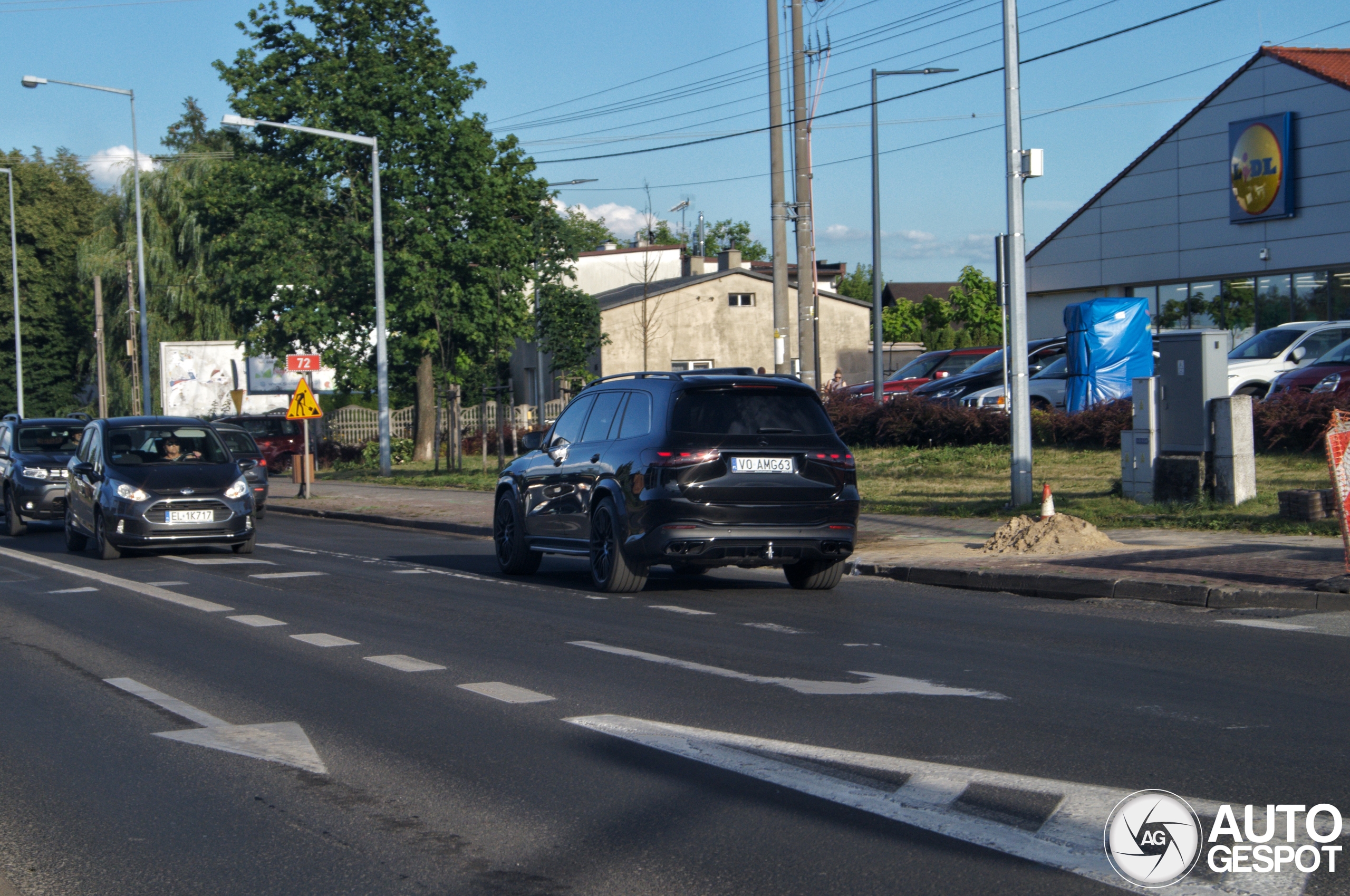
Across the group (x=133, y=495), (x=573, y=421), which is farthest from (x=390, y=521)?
(x=573, y=421)

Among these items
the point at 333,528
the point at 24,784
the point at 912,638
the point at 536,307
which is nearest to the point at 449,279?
the point at 536,307

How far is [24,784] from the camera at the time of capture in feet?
18.7

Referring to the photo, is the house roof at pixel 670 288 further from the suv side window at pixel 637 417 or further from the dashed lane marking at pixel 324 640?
the dashed lane marking at pixel 324 640

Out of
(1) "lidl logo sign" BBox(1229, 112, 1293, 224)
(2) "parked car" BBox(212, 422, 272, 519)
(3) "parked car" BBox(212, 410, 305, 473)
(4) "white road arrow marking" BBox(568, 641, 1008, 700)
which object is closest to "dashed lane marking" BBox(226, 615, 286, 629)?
(4) "white road arrow marking" BBox(568, 641, 1008, 700)

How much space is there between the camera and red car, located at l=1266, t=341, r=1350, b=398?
1917 centimetres

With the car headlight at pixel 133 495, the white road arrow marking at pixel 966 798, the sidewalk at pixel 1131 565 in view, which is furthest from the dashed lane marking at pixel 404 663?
the car headlight at pixel 133 495

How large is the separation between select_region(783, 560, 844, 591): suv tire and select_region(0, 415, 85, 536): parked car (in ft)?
41.8

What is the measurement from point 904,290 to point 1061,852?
4747 inches

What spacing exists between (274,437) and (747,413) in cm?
3027

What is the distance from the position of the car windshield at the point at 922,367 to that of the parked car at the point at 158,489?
68.5 ft

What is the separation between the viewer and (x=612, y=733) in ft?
20.6

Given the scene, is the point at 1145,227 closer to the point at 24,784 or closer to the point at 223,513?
the point at 223,513

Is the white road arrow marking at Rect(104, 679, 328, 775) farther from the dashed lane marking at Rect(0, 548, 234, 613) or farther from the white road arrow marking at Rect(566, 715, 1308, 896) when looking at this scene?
the dashed lane marking at Rect(0, 548, 234, 613)

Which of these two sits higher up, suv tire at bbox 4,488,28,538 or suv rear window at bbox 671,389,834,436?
suv rear window at bbox 671,389,834,436
